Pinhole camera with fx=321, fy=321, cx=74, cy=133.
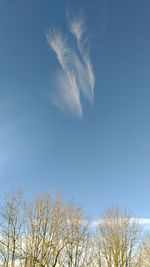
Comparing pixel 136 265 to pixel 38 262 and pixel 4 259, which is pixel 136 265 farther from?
pixel 4 259

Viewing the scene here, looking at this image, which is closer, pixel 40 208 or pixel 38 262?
pixel 38 262

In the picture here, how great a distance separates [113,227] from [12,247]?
11.0 meters

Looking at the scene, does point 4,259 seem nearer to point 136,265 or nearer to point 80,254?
point 80,254

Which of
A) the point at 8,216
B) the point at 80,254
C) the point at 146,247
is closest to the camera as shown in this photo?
the point at 8,216

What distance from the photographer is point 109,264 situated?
1140 inches

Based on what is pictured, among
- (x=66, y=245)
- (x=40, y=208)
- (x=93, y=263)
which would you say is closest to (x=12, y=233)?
(x=40, y=208)

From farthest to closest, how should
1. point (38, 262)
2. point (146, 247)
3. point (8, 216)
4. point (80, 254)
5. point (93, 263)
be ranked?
point (146, 247) → point (93, 263) → point (80, 254) → point (8, 216) → point (38, 262)

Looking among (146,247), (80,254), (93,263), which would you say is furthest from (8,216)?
(146,247)

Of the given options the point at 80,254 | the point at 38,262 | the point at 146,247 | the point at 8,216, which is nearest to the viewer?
the point at 38,262

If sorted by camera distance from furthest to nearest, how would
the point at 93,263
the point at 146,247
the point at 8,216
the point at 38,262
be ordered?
the point at 146,247 < the point at 93,263 < the point at 8,216 < the point at 38,262

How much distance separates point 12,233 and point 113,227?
10907 mm

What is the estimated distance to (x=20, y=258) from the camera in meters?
22.2

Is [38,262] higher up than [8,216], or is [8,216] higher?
[8,216]

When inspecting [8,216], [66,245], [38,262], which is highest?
[8,216]
